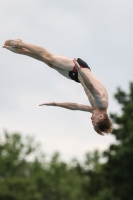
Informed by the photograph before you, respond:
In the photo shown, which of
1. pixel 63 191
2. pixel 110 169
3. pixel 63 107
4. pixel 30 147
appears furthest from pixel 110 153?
pixel 63 107

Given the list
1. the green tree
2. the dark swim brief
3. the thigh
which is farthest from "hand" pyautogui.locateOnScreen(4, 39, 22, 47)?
the green tree

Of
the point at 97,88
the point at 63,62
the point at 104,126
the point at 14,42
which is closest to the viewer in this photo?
the point at 97,88

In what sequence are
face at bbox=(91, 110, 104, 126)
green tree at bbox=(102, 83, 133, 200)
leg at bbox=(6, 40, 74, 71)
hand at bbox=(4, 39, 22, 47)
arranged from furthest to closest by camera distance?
green tree at bbox=(102, 83, 133, 200) → hand at bbox=(4, 39, 22, 47) → leg at bbox=(6, 40, 74, 71) → face at bbox=(91, 110, 104, 126)

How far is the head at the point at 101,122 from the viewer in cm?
1553

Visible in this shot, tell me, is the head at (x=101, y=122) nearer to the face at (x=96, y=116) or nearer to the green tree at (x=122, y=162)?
the face at (x=96, y=116)

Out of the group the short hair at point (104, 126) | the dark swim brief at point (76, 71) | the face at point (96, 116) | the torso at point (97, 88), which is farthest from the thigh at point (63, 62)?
the short hair at point (104, 126)

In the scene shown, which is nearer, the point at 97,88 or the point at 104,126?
the point at 97,88

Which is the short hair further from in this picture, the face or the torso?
the torso

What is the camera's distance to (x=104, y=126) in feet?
51.3

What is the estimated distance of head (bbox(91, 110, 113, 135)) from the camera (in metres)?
15.5

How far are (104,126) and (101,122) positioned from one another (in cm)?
14

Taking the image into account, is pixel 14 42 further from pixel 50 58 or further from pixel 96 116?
pixel 96 116

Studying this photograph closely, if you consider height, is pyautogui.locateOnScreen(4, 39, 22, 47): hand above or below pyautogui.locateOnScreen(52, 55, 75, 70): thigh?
above

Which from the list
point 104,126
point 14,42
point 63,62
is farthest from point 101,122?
point 14,42
